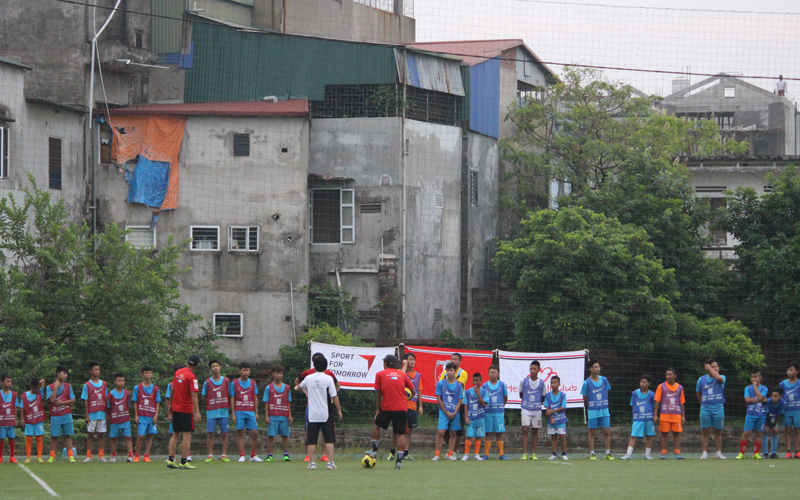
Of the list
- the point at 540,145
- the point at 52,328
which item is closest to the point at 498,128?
the point at 540,145

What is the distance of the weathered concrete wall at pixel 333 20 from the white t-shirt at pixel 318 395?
955 inches

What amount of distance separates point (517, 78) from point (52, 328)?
20.4 metres

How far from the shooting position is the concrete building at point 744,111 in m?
51.8

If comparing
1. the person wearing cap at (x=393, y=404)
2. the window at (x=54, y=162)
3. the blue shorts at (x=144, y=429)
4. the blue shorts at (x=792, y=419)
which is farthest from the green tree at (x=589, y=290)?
the person wearing cap at (x=393, y=404)

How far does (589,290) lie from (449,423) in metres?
12.3

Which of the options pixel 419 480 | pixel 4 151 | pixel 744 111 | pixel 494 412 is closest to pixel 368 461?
pixel 419 480

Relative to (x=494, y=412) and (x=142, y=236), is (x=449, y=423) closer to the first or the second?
(x=494, y=412)

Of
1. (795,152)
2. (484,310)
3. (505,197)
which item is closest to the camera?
(484,310)

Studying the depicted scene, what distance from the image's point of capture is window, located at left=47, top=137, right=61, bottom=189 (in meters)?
29.6

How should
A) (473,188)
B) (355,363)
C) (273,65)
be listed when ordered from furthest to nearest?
1. (473,188)
2. (273,65)
3. (355,363)

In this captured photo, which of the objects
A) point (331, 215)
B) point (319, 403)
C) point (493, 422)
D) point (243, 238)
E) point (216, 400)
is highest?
point (331, 215)

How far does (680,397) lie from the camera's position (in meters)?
17.4

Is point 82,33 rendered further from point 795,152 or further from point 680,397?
point 795,152

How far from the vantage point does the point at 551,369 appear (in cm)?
2241
